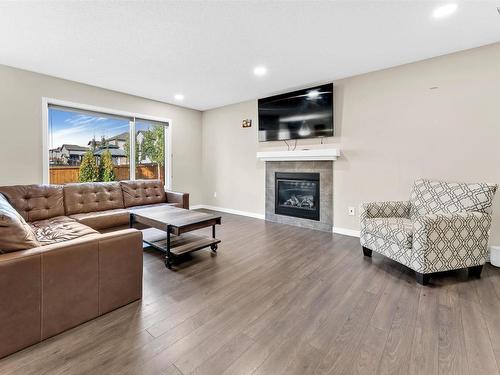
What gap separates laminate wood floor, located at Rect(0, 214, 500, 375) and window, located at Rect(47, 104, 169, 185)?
263cm

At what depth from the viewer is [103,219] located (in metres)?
3.12

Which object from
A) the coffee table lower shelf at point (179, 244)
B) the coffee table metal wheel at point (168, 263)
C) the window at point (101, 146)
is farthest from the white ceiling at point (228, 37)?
the coffee table metal wheel at point (168, 263)

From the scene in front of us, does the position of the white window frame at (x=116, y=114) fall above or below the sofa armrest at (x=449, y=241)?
above

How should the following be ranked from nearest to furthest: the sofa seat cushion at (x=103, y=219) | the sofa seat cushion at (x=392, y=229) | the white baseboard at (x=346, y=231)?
the sofa seat cushion at (x=392, y=229) → the sofa seat cushion at (x=103, y=219) → the white baseboard at (x=346, y=231)

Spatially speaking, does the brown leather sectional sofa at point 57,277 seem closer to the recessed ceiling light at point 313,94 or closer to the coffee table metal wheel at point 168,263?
the coffee table metal wheel at point 168,263

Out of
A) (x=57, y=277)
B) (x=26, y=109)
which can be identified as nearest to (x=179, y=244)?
(x=57, y=277)

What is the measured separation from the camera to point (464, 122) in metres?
2.84

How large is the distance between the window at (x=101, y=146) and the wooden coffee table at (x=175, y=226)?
1.72 meters

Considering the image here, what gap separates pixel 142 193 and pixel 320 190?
3033 mm

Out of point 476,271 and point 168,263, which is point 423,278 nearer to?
point 476,271

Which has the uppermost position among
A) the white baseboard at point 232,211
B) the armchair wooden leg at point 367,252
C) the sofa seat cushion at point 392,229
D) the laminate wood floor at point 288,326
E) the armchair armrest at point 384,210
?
the armchair armrest at point 384,210

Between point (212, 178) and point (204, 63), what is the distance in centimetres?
299

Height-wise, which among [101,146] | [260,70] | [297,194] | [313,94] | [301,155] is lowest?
[297,194]

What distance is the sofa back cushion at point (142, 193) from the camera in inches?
155
